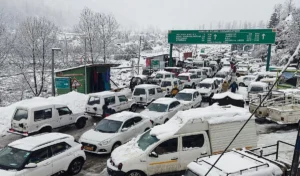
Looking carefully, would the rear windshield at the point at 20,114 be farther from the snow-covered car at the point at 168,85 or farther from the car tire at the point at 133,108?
the snow-covered car at the point at 168,85

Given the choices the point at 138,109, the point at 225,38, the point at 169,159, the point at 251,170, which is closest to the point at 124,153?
the point at 169,159

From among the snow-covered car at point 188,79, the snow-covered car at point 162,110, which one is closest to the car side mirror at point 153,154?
the snow-covered car at point 162,110

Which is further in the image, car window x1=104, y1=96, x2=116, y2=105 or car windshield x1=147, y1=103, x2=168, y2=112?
car window x1=104, y1=96, x2=116, y2=105

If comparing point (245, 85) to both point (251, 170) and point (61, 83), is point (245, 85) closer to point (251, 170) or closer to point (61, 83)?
point (61, 83)

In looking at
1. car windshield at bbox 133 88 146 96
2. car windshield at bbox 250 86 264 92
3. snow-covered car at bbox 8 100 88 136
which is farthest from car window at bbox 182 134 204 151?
car windshield at bbox 250 86 264 92

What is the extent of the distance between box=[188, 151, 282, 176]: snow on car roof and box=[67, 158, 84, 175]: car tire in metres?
4.74

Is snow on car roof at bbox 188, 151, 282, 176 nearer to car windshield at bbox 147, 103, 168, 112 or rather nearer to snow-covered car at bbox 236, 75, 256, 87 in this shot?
car windshield at bbox 147, 103, 168, 112

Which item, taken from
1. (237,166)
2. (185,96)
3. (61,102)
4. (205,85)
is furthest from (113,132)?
(205,85)

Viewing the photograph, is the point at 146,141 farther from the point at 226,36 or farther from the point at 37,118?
the point at 226,36

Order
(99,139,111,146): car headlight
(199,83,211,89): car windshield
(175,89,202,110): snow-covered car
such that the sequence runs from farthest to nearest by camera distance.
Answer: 1. (199,83,211,89): car windshield
2. (175,89,202,110): snow-covered car
3. (99,139,111,146): car headlight

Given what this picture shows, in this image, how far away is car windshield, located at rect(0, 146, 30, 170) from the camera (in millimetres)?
8242

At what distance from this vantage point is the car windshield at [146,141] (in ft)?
29.9

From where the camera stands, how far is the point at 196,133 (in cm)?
930

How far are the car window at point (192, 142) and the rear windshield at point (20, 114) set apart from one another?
7.73m
